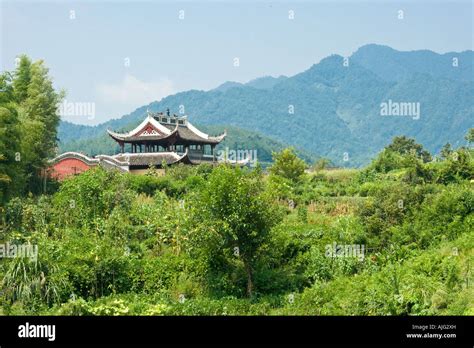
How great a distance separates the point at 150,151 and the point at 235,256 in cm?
1936

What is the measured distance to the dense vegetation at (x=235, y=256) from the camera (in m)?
11.2

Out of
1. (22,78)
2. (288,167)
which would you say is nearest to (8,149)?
(22,78)

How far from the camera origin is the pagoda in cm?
3050

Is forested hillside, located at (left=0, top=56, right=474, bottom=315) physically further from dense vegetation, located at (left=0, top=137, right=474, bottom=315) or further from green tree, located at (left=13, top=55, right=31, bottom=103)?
green tree, located at (left=13, top=55, right=31, bottom=103)

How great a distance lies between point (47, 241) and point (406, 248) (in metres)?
7.09

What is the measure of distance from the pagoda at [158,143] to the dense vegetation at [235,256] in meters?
13.8

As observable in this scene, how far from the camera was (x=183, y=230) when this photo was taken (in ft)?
46.0

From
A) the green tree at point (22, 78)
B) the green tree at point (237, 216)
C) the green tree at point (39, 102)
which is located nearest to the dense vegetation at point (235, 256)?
the green tree at point (237, 216)

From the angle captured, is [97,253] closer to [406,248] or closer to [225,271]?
[225,271]

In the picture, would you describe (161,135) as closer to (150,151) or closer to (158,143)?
(158,143)

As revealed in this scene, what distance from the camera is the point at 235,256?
13.1 meters
